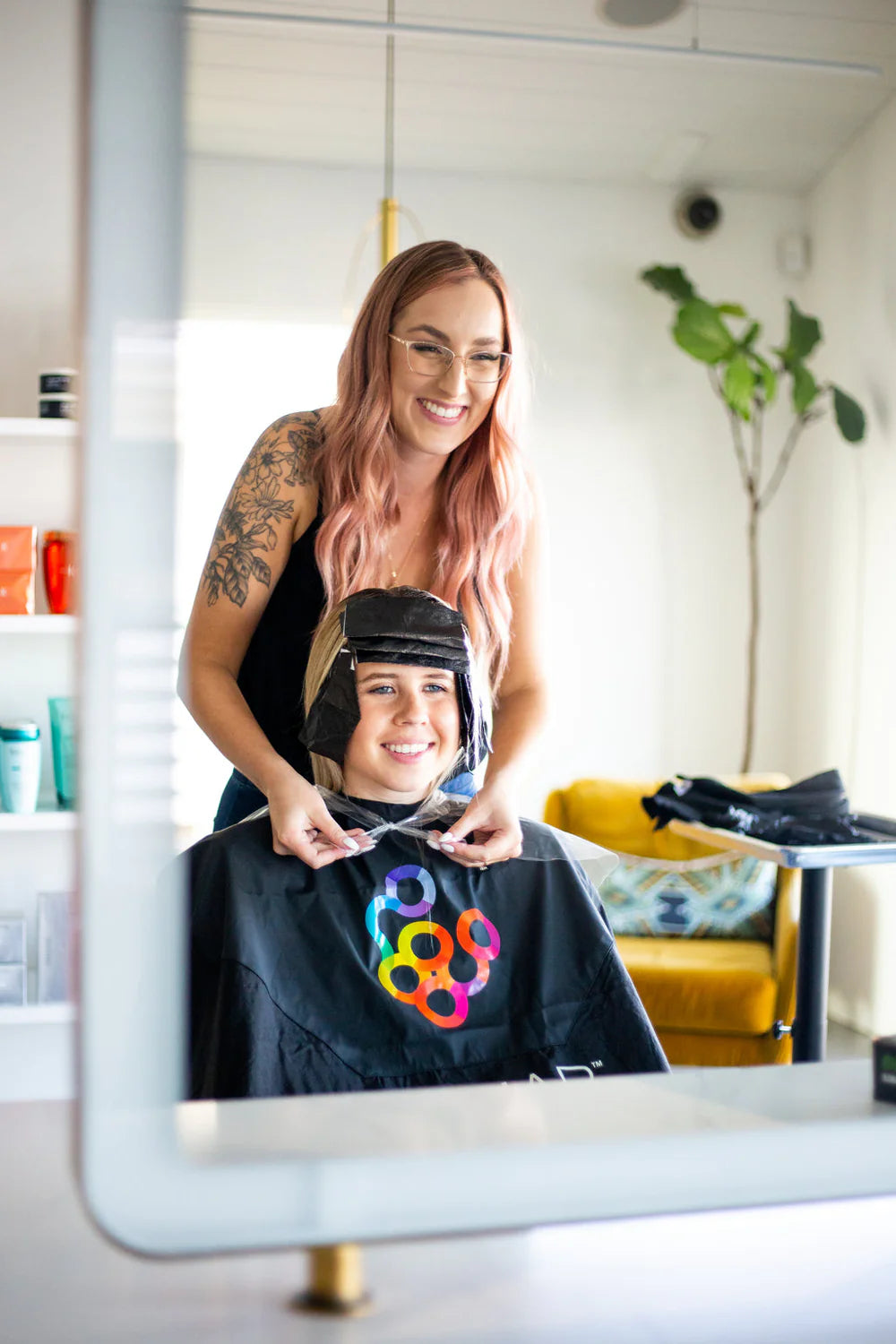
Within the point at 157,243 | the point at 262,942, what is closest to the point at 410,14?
the point at 262,942

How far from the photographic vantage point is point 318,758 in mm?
1494

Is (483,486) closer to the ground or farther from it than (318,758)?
farther from it

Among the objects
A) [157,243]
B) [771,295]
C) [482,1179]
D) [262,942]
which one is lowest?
[262,942]

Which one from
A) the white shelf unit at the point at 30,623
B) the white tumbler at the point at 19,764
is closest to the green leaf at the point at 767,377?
the white shelf unit at the point at 30,623

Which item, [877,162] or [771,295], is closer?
[877,162]

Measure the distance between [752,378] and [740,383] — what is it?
6 centimetres

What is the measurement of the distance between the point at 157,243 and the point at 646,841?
3336 mm

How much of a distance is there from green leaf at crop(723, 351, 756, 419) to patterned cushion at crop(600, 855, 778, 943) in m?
1.43

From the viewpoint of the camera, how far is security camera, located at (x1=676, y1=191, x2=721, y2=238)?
4.18 m

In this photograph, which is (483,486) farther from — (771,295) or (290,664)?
(771,295)

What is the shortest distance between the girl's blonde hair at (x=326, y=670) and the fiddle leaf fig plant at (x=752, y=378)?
2700 mm

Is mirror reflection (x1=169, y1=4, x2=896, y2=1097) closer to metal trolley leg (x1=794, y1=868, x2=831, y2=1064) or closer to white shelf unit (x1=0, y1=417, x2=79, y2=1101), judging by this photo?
metal trolley leg (x1=794, y1=868, x2=831, y2=1064)

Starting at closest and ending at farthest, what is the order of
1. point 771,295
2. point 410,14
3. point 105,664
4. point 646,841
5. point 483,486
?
point 105,664 < point 483,486 < point 410,14 < point 646,841 < point 771,295

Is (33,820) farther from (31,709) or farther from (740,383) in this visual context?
(740,383)
